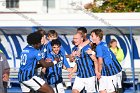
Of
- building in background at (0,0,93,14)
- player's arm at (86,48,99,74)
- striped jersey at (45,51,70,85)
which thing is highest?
player's arm at (86,48,99,74)

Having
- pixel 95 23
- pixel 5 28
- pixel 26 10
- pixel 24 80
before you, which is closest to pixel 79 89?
pixel 24 80

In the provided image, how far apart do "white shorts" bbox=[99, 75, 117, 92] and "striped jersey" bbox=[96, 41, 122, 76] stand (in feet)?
0.27

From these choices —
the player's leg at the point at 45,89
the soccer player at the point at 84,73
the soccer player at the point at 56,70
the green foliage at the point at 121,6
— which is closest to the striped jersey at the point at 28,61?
the player's leg at the point at 45,89

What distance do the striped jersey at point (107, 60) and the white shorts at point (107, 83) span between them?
8 centimetres

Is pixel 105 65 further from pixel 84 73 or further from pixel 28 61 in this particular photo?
pixel 28 61

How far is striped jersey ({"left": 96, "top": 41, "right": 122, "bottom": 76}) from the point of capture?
10367mm

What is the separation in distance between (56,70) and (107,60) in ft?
3.60

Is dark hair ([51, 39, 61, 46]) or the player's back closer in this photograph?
the player's back

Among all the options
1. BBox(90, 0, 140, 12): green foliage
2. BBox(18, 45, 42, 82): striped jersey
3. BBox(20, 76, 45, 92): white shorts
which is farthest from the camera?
BBox(90, 0, 140, 12): green foliage

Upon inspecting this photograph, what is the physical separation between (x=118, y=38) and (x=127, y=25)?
1298mm

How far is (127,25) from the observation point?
1403cm

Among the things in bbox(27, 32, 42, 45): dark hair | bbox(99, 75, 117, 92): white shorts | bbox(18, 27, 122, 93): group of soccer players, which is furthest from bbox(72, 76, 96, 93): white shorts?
bbox(27, 32, 42, 45): dark hair

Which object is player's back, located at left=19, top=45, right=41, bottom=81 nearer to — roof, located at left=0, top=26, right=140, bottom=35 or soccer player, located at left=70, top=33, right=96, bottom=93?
soccer player, located at left=70, top=33, right=96, bottom=93

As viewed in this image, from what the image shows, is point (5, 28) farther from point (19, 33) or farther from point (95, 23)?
point (95, 23)
